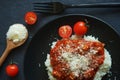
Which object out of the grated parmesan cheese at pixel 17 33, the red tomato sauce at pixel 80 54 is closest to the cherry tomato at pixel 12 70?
the grated parmesan cheese at pixel 17 33

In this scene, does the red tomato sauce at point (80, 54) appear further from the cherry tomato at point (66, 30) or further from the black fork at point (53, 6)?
the black fork at point (53, 6)

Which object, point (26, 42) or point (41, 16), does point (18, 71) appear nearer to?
point (26, 42)

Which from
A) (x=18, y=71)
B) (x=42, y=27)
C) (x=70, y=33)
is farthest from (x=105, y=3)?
(x=18, y=71)

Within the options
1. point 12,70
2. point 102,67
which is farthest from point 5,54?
point 102,67

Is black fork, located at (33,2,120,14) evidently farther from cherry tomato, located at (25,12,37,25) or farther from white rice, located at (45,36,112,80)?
white rice, located at (45,36,112,80)

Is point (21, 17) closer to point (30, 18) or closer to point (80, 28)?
point (30, 18)

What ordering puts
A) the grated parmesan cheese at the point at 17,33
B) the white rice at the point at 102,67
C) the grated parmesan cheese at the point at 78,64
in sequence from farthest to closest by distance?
the grated parmesan cheese at the point at 17,33, the white rice at the point at 102,67, the grated parmesan cheese at the point at 78,64

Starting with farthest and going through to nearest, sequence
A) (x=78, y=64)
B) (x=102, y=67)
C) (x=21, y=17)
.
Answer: (x=21, y=17)
(x=102, y=67)
(x=78, y=64)
